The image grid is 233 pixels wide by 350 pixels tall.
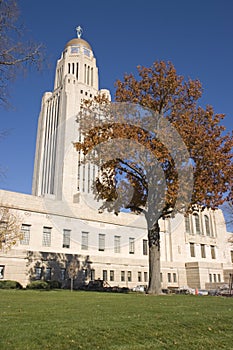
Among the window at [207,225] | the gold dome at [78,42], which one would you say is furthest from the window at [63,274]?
the gold dome at [78,42]

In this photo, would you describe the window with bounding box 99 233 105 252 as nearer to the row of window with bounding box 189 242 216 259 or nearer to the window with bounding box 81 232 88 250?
the window with bounding box 81 232 88 250

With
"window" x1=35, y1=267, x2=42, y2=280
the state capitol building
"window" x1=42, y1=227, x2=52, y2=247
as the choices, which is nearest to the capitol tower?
the state capitol building

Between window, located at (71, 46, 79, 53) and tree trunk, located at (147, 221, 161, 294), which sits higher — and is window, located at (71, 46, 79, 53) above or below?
above

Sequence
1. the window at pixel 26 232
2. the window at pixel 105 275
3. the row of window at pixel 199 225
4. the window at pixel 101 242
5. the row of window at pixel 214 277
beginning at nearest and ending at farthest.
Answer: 1. the window at pixel 26 232
2. the window at pixel 105 275
3. the window at pixel 101 242
4. the row of window at pixel 214 277
5. the row of window at pixel 199 225

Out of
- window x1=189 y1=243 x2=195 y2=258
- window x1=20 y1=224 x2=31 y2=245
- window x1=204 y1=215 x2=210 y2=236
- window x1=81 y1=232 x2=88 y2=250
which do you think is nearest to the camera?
window x1=20 y1=224 x2=31 y2=245

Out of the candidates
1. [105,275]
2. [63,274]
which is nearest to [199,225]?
[105,275]

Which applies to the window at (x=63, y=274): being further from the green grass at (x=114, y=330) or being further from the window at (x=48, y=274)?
the green grass at (x=114, y=330)

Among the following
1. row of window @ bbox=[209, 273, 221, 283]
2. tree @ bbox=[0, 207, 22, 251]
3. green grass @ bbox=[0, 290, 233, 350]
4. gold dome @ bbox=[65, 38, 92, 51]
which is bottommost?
green grass @ bbox=[0, 290, 233, 350]

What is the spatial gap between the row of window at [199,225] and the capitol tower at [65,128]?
2810 cm

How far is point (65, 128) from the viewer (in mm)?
90375

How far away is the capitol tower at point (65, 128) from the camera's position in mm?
84550

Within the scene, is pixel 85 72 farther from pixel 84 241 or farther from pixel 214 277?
pixel 214 277

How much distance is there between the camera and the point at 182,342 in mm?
8344

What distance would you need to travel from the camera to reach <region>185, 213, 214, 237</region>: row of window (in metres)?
62.0
